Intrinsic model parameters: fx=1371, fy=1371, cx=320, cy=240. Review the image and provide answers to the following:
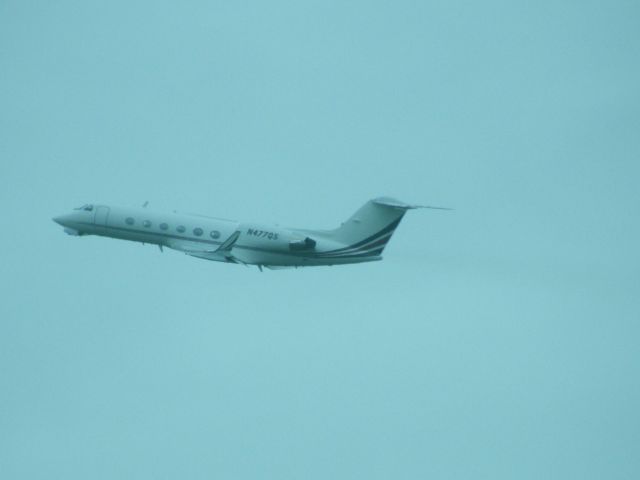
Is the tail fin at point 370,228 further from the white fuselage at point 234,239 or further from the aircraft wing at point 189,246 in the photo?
the aircraft wing at point 189,246

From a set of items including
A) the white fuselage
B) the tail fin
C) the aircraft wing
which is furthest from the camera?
the aircraft wing

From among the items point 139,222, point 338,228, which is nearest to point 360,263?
point 338,228

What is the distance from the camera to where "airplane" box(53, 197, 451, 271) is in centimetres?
7850

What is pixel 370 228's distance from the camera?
79500 mm

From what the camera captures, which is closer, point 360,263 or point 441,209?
point 441,209

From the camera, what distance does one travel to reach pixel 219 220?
263 feet

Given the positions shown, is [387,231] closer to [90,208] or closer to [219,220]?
[219,220]

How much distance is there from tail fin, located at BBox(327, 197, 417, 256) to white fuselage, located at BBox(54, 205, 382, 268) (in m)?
0.18

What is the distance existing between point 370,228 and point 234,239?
7.93 metres

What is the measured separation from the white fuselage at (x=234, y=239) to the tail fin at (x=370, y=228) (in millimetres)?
183

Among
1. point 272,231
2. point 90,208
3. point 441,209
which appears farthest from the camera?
point 90,208

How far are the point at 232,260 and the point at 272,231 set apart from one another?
2843 millimetres

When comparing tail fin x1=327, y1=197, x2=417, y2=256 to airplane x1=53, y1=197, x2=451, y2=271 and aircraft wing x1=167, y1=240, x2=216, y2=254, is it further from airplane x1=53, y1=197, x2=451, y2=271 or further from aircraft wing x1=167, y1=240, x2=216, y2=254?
aircraft wing x1=167, y1=240, x2=216, y2=254

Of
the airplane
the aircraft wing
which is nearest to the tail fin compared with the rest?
the airplane
